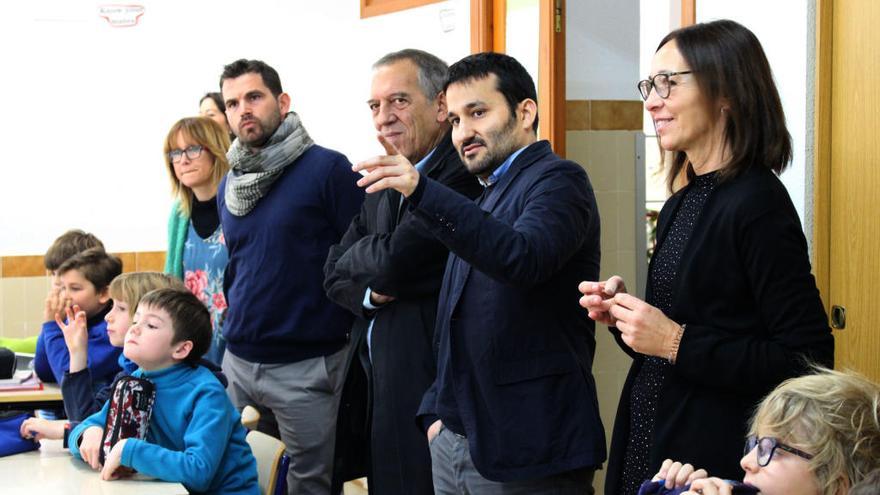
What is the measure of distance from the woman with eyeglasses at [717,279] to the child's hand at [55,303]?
8.35 ft

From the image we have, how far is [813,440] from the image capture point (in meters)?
1.71

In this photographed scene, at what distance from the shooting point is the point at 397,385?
9.84 feet

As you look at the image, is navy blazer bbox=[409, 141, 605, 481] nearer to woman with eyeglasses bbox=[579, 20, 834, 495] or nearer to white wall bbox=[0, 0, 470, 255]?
woman with eyeglasses bbox=[579, 20, 834, 495]

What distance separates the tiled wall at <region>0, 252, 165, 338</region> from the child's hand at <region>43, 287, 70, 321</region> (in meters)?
2.55

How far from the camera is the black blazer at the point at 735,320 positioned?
6.34ft

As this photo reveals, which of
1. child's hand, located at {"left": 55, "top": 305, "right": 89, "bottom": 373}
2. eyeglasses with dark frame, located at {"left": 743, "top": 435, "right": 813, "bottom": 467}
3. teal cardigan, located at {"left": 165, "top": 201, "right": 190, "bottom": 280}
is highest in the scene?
teal cardigan, located at {"left": 165, "top": 201, "right": 190, "bottom": 280}

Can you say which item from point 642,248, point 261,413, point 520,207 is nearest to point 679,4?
point 642,248

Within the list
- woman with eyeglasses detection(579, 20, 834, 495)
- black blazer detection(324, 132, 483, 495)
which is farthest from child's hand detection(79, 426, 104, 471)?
woman with eyeglasses detection(579, 20, 834, 495)

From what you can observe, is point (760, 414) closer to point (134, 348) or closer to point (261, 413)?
point (134, 348)

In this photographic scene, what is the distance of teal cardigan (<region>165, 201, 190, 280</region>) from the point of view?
14.7ft

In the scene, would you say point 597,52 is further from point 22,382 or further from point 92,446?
point 22,382

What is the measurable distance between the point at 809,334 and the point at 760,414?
0.21 metres

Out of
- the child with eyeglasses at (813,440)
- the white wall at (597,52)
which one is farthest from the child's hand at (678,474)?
the white wall at (597,52)

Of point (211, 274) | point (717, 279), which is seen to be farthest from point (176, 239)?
point (717, 279)
